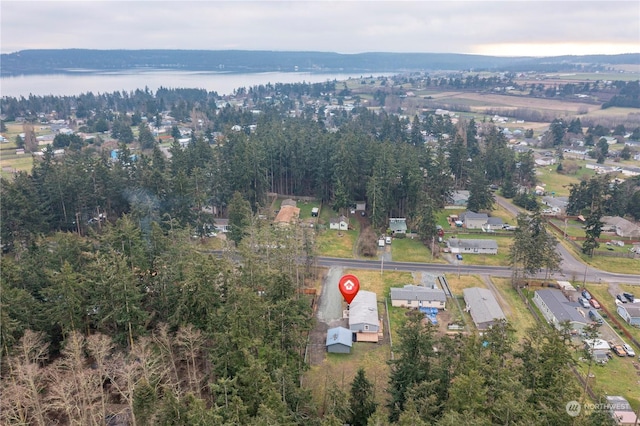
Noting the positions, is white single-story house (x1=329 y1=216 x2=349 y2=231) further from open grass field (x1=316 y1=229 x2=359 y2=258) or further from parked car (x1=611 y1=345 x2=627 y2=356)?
parked car (x1=611 y1=345 x2=627 y2=356)

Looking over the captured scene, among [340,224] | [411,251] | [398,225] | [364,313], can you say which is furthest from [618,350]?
[340,224]

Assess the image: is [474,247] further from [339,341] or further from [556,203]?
[339,341]

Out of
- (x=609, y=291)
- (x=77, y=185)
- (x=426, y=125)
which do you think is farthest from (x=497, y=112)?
(x=77, y=185)

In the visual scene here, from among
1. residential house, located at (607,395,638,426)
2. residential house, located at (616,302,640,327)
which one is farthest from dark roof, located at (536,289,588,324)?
residential house, located at (607,395,638,426)

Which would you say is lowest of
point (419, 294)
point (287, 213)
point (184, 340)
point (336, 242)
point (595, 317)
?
point (595, 317)

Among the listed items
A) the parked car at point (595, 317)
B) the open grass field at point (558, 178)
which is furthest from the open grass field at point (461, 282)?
the open grass field at point (558, 178)
